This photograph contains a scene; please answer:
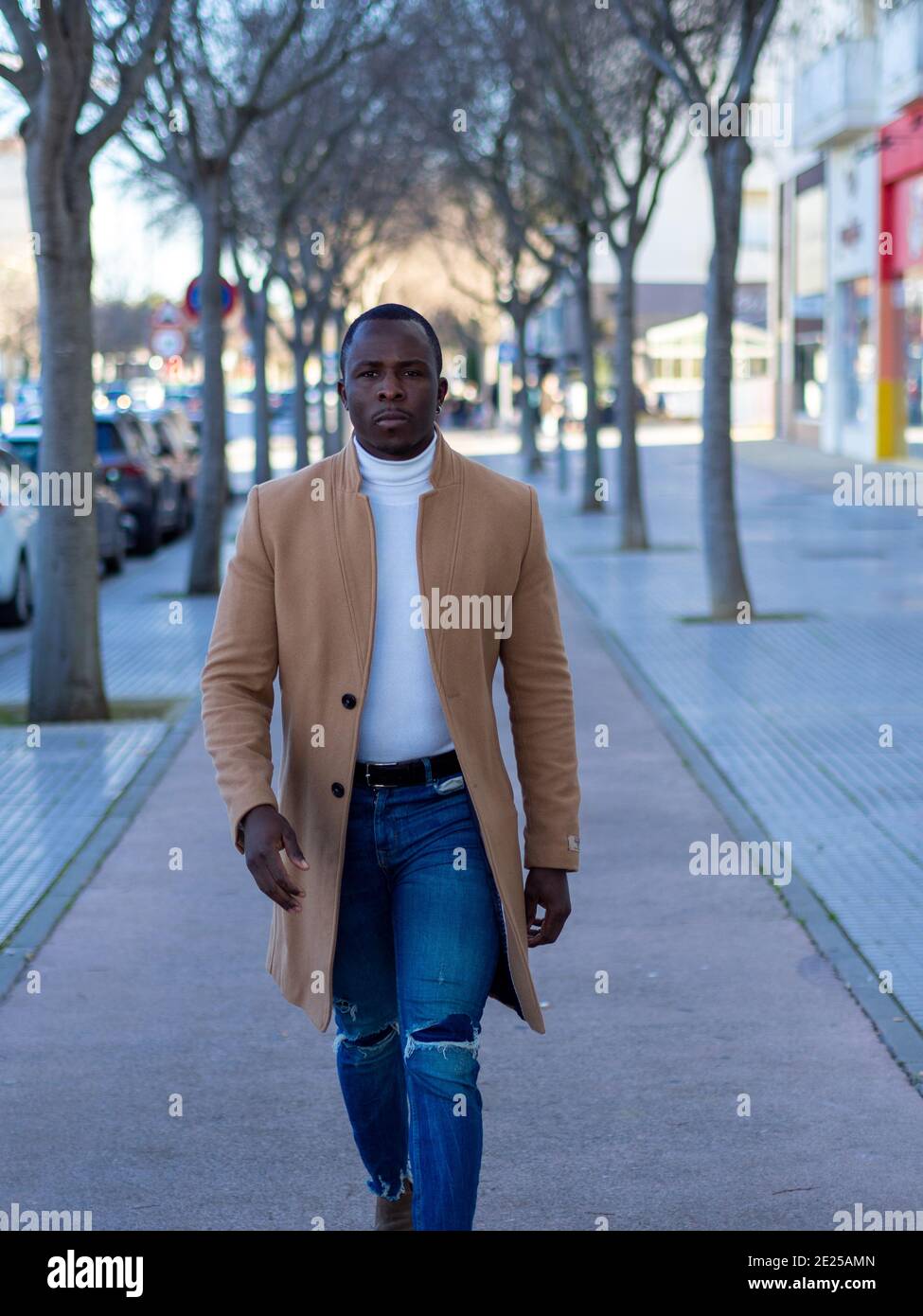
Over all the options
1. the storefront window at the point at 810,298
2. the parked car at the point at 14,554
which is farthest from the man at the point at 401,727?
the storefront window at the point at 810,298

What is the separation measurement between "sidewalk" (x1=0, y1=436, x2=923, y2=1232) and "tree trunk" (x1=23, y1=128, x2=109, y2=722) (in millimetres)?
3478

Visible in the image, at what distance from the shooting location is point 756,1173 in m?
4.54

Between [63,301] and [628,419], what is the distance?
11351 mm

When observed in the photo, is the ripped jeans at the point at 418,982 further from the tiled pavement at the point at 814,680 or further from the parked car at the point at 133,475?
the parked car at the point at 133,475

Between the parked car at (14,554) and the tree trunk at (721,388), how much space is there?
17.6ft

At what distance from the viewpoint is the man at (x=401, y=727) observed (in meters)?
3.59

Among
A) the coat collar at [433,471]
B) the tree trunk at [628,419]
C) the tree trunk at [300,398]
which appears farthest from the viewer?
the tree trunk at [300,398]

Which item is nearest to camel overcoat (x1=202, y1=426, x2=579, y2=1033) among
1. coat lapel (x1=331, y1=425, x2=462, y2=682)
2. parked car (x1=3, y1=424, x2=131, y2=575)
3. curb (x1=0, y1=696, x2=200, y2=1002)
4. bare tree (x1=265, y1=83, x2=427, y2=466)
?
coat lapel (x1=331, y1=425, x2=462, y2=682)

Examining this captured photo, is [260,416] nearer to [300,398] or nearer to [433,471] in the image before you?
[300,398]

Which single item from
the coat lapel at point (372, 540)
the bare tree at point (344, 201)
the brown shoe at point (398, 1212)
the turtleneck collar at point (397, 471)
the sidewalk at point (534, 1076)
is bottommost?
the sidewalk at point (534, 1076)

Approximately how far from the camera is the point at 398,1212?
404cm

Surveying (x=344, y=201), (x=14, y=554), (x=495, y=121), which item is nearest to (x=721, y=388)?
(x=14, y=554)

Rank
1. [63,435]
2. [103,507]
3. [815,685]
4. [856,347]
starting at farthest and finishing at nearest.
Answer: [856,347] → [103,507] → [815,685] → [63,435]

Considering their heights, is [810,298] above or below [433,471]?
above
